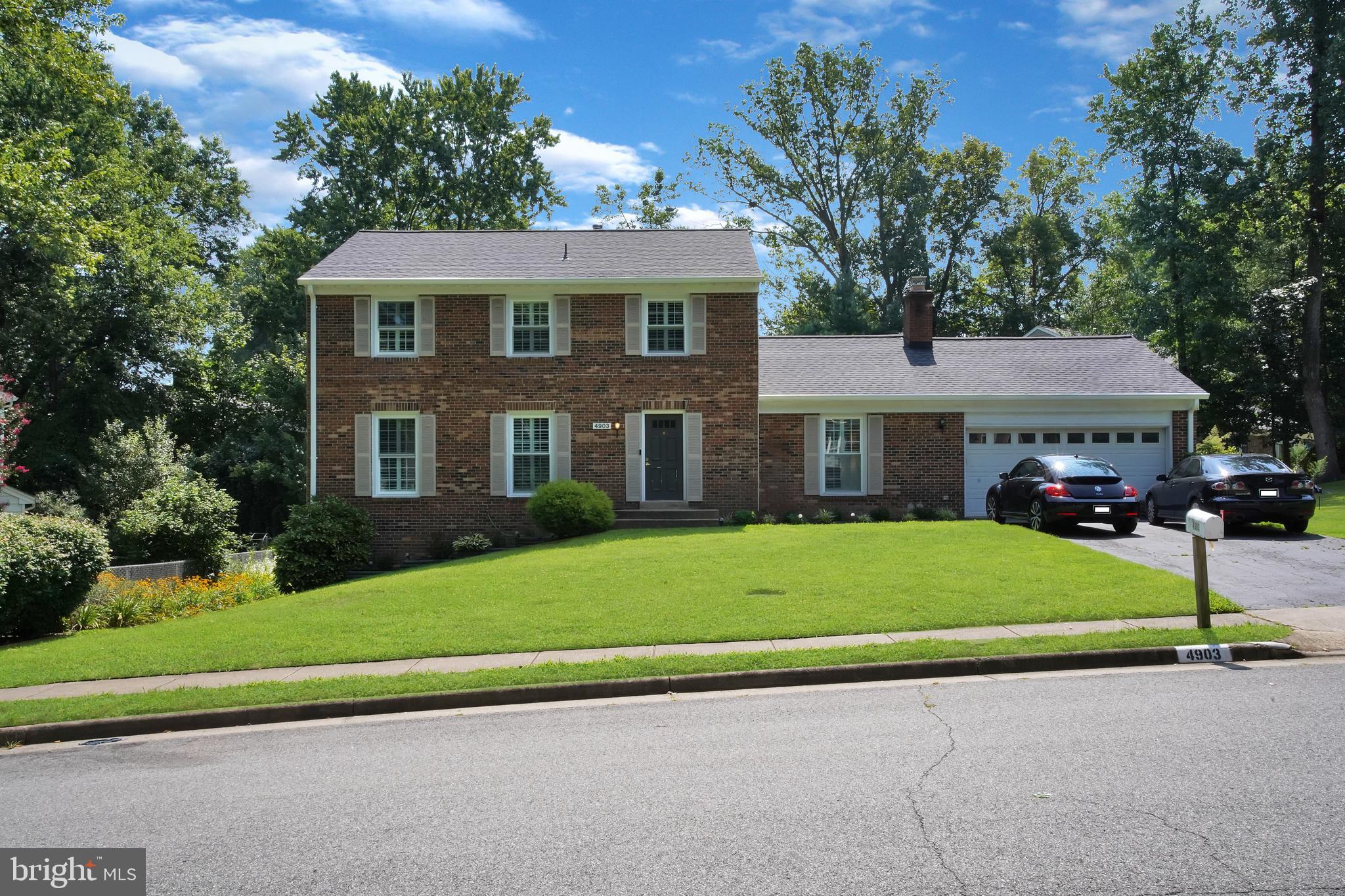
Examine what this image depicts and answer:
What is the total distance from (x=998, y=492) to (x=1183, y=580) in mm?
7280

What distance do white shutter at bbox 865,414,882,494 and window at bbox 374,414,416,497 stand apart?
10894mm

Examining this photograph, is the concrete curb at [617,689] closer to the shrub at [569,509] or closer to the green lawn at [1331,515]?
the green lawn at [1331,515]

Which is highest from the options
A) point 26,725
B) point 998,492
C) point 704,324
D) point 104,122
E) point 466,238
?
point 104,122

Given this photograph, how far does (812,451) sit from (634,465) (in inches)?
178

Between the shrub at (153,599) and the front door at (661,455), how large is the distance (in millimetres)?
8386

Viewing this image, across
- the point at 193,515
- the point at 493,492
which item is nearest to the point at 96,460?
the point at 193,515

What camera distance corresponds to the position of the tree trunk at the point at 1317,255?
30391 mm

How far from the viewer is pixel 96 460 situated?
90.9 ft

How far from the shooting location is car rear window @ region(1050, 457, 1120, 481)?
16812mm

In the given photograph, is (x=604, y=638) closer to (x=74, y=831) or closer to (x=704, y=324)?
(x=74, y=831)

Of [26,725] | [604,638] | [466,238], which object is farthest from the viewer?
[466,238]

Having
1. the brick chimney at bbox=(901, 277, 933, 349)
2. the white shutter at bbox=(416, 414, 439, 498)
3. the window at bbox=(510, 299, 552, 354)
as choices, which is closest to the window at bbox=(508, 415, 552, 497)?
the window at bbox=(510, 299, 552, 354)

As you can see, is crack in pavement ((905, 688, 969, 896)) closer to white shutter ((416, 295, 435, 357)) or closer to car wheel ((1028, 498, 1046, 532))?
car wheel ((1028, 498, 1046, 532))

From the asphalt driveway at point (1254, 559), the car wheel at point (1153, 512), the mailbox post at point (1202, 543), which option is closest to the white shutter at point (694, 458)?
the asphalt driveway at point (1254, 559)
